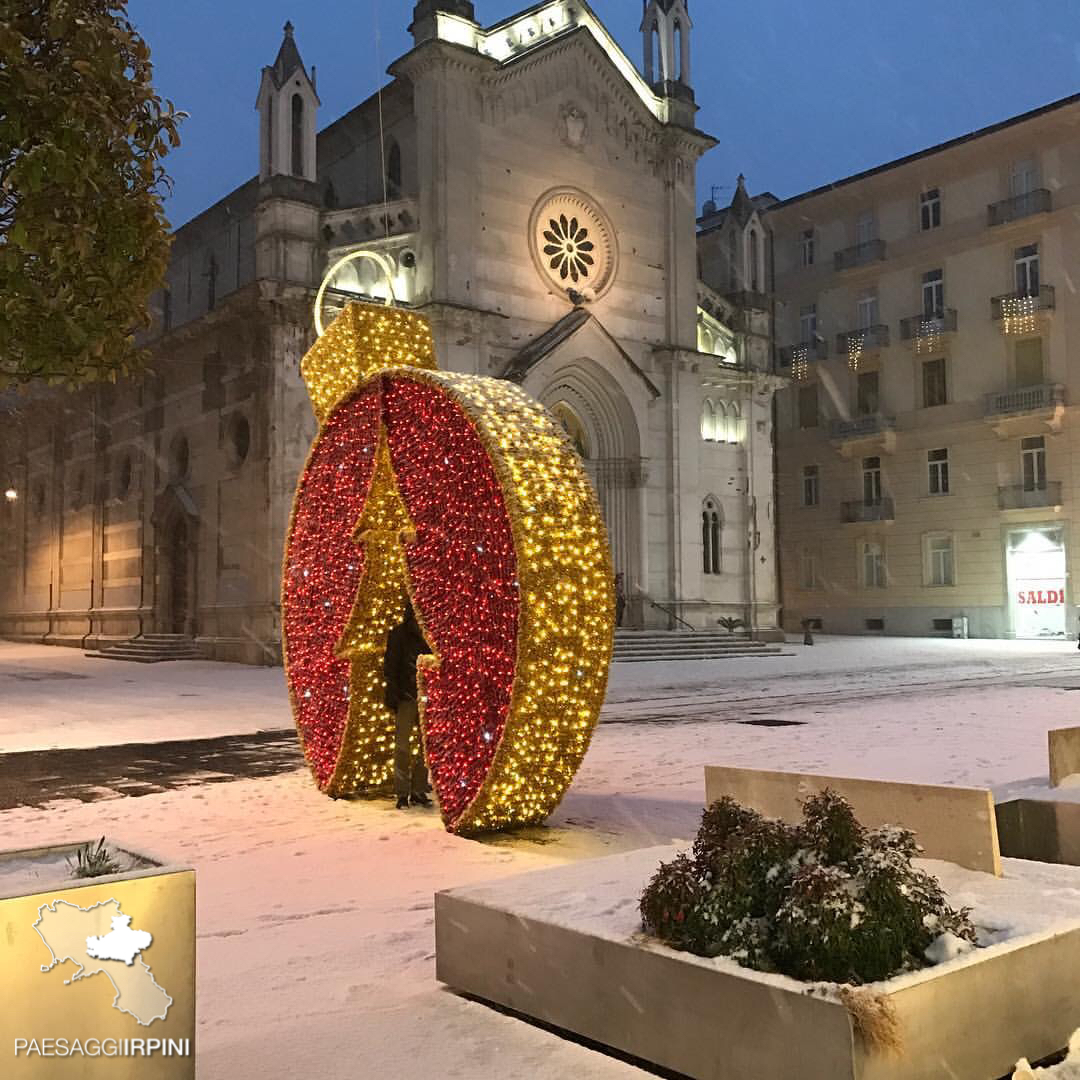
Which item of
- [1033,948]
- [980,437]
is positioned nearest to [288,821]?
[1033,948]

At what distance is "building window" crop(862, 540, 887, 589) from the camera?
4347cm

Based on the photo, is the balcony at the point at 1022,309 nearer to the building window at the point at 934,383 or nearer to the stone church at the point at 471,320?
the building window at the point at 934,383

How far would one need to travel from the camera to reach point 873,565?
43.9 metres

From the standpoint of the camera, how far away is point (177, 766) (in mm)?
11086

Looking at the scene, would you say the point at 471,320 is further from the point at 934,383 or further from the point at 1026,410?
the point at 934,383

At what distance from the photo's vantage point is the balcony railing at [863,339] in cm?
4297

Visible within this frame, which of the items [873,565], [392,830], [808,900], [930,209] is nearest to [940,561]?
[873,565]

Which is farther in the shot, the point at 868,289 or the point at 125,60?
the point at 868,289

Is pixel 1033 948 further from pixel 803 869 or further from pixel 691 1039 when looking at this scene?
pixel 691 1039

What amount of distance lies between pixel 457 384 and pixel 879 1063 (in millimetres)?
5751

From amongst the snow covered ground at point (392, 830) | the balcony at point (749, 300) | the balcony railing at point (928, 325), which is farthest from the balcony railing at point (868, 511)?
the snow covered ground at point (392, 830)

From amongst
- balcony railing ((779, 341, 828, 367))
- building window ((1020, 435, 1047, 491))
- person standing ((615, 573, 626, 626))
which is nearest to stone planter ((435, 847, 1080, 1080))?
person standing ((615, 573, 626, 626))

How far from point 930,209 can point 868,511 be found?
11251 mm

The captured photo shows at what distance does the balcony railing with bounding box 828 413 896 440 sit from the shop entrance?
6161mm
